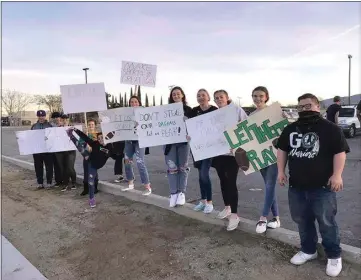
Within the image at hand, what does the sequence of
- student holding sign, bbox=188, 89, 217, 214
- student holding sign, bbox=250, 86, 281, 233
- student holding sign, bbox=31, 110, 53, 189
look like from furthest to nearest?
student holding sign, bbox=31, 110, 53, 189, student holding sign, bbox=188, 89, 217, 214, student holding sign, bbox=250, 86, 281, 233

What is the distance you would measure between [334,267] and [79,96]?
5.71 m

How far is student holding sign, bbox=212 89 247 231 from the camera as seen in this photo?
462cm

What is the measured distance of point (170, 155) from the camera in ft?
17.8

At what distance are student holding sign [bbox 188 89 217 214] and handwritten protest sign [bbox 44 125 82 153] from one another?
12.5 ft

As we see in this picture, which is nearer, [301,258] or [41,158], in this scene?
[301,258]

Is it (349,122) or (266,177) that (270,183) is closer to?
(266,177)

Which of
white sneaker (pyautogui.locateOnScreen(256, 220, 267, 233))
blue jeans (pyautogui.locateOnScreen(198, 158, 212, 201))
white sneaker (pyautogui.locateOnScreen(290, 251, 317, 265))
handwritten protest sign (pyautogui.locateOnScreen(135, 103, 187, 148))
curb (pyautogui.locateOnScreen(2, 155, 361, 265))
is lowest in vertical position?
white sneaker (pyautogui.locateOnScreen(290, 251, 317, 265))

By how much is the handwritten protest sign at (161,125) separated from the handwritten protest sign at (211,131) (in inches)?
11.5

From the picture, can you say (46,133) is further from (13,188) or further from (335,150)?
(335,150)

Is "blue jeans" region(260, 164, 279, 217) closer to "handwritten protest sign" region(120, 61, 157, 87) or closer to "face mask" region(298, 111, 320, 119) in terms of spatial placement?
"face mask" region(298, 111, 320, 119)

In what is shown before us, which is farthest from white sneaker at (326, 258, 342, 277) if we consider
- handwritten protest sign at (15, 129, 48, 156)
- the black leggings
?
handwritten protest sign at (15, 129, 48, 156)

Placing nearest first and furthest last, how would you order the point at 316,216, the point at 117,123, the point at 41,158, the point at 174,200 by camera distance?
the point at 316,216
the point at 174,200
the point at 117,123
the point at 41,158

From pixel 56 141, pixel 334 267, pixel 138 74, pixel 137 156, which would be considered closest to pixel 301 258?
pixel 334 267

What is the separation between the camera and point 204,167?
5.05 m
